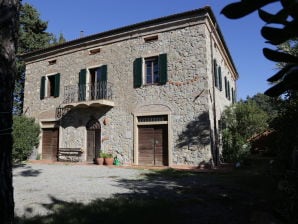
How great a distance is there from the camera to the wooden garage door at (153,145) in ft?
40.7

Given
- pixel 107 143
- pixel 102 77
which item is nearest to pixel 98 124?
pixel 107 143

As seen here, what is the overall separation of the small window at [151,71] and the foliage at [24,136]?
7815mm

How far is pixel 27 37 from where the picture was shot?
2595 cm

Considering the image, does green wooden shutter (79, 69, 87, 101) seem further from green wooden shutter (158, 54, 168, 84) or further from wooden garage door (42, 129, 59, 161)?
green wooden shutter (158, 54, 168, 84)

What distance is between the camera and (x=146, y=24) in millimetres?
13336

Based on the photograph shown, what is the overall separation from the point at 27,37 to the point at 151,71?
1807 cm

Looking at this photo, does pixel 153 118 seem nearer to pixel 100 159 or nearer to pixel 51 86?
pixel 100 159

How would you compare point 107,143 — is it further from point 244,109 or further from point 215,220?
point 215,220

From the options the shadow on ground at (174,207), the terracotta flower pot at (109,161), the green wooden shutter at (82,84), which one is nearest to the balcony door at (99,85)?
the green wooden shutter at (82,84)

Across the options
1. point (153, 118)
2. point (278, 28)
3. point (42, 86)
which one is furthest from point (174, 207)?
point (42, 86)


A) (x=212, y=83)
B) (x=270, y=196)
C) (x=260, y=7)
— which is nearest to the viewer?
(x=260, y=7)

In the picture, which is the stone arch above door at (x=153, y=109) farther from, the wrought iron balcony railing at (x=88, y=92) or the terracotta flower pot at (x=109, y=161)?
the terracotta flower pot at (x=109, y=161)

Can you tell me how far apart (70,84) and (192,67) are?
7473 millimetres

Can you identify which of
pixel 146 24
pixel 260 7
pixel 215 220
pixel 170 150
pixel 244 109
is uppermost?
pixel 146 24
